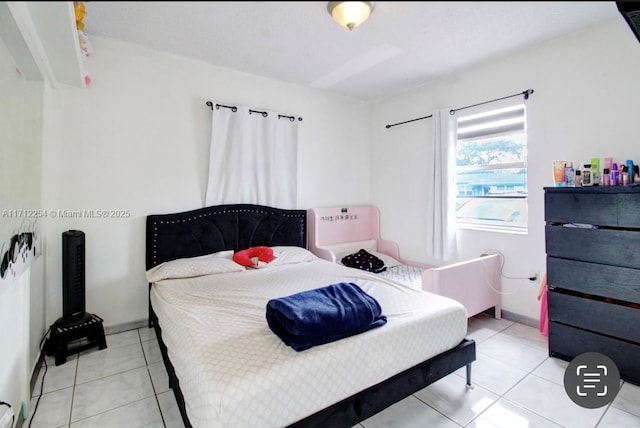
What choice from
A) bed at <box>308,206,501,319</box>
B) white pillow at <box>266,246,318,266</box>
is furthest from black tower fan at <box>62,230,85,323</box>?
bed at <box>308,206,501,319</box>

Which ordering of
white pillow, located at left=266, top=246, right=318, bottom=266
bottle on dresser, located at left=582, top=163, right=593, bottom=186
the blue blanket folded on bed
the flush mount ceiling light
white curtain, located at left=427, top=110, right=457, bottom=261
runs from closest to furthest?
the flush mount ceiling light < the blue blanket folded on bed < bottle on dresser, located at left=582, top=163, right=593, bottom=186 < white pillow, located at left=266, top=246, right=318, bottom=266 < white curtain, located at left=427, top=110, right=457, bottom=261

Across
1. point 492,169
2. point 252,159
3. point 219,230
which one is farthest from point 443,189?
point 219,230

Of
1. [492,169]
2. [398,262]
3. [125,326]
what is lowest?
[125,326]

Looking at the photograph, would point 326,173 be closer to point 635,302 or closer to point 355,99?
point 355,99

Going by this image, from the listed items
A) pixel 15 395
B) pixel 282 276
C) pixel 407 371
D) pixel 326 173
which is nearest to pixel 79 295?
pixel 15 395

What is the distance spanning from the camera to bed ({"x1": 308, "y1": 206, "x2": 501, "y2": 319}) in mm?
Answer: 2465

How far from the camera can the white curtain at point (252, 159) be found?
9.67 ft

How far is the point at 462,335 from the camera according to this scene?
6.12 ft

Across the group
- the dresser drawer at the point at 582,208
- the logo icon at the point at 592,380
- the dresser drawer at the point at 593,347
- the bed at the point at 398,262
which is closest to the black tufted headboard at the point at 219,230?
the bed at the point at 398,262

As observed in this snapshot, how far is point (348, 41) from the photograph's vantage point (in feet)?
2.04

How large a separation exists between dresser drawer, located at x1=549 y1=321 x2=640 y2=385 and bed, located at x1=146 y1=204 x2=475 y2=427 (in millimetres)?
791

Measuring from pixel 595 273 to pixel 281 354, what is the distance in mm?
2061

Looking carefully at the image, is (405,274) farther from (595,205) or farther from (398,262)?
(595,205)

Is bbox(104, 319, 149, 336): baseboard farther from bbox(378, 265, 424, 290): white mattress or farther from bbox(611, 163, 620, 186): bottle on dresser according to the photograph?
bbox(611, 163, 620, 186): bottle on dresser
